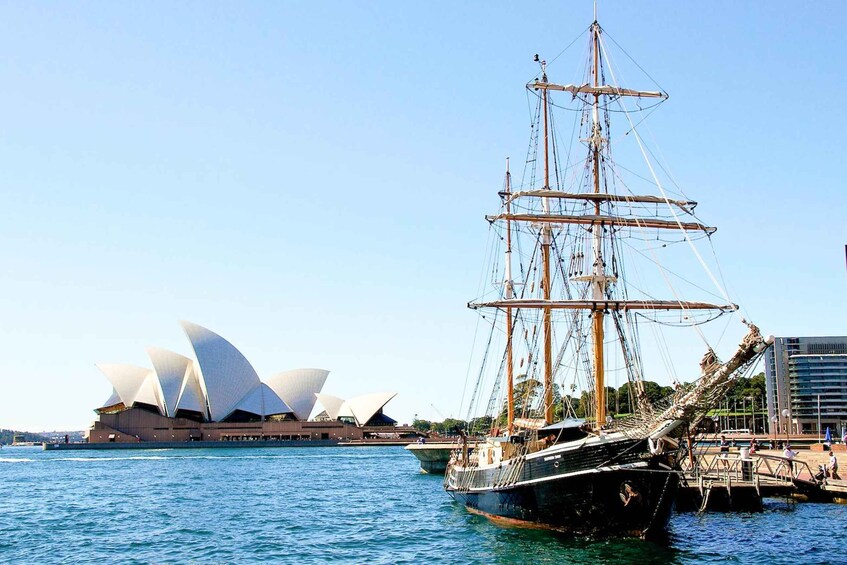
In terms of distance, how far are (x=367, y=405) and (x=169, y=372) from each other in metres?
31.4

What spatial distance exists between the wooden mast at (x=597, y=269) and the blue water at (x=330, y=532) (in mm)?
4579

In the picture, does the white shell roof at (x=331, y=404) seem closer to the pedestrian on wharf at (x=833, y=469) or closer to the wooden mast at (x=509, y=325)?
the wooden mast at (x=509, y=325)

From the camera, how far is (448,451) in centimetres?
5928

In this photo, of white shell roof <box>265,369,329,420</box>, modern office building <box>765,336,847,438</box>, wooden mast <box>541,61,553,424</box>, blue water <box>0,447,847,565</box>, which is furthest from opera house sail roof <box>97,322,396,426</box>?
wooden mast <box>541,61,553,424</box>

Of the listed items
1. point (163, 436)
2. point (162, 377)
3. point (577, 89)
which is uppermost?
point (577, 89)

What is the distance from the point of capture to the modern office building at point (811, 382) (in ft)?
325

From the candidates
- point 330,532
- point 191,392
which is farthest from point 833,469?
point 191,392

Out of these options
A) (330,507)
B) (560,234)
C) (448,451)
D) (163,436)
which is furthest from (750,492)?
(163,436)

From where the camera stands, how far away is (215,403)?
392 feet

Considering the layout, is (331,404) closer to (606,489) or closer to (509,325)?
(509,325)

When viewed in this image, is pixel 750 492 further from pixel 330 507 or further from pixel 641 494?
pixel 330 507

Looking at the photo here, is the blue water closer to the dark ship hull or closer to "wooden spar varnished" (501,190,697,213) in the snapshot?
the dark ship hull

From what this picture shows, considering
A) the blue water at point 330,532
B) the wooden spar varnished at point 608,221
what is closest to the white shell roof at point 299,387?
the blue water at point 330,532

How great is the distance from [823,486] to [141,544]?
2341 centimetres
